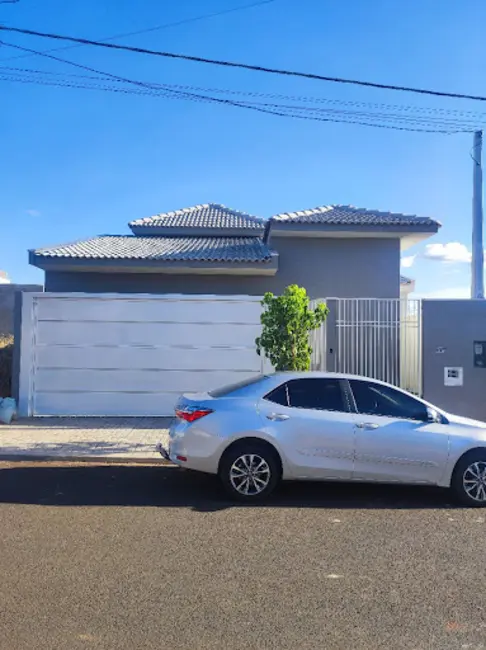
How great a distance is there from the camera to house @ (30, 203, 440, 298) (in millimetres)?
14008

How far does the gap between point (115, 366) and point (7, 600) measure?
26.7 feet

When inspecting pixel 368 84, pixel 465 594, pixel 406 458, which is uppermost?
pixel 368 84

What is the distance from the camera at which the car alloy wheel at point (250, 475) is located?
6.20 m

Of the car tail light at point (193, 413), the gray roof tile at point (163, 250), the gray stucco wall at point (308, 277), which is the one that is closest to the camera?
the car tail light at point (193, 413)

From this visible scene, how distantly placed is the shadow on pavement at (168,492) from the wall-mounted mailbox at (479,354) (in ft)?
15.6

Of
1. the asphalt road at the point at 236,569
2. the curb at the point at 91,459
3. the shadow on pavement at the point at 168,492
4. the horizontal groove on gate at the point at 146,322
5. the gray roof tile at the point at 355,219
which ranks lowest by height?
the asphalt road at the point at 236,569

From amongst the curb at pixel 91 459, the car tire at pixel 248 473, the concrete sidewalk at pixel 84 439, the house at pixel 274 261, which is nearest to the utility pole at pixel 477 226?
the house at pixel 274 261

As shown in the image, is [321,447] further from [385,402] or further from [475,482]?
[475,482]

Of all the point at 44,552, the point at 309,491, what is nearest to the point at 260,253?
the point at 309,491

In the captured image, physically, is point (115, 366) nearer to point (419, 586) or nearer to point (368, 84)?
point (368, 84)

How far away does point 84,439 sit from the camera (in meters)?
9.49

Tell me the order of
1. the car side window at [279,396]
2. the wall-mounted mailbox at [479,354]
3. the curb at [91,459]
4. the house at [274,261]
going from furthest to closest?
the house at [274,261]
the wall-mounted mailbox at [479,354]
the curb at [91,459]
the car side window at [279,396]

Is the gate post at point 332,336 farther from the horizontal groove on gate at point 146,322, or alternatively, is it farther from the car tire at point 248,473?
the car tire at point 248,473

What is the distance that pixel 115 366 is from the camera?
1180 centimetres
